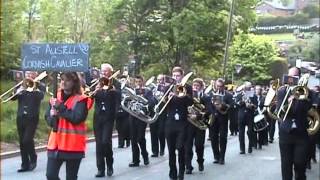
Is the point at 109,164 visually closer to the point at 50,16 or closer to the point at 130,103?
the point at 130,103

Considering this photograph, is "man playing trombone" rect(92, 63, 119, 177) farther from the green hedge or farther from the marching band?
the green hedge

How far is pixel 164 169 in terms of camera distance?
12.6 metres

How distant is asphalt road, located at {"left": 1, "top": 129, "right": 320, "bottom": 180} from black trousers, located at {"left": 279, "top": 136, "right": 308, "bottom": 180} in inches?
106

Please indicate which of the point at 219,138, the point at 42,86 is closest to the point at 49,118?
the point at 42,86

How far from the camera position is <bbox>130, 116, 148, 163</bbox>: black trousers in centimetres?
1291

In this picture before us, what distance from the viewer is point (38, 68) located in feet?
27.3

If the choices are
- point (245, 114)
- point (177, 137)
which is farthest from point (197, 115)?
point (245, 114)

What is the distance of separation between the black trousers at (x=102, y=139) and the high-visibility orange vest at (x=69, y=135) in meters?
3.51

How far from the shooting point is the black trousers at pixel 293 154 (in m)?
8.95

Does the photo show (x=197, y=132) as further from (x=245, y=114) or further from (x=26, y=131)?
(x=245, y=114)

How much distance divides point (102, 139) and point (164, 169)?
2117 millimetres

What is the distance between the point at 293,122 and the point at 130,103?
537 cm

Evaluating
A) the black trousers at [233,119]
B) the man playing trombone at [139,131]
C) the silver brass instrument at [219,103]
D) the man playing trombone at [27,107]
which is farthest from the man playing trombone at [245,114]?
the man playing trombone at [27,107]

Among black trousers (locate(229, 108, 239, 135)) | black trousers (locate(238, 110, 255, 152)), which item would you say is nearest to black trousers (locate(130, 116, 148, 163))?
black trousers (locate(238, 110, 255, 152))
